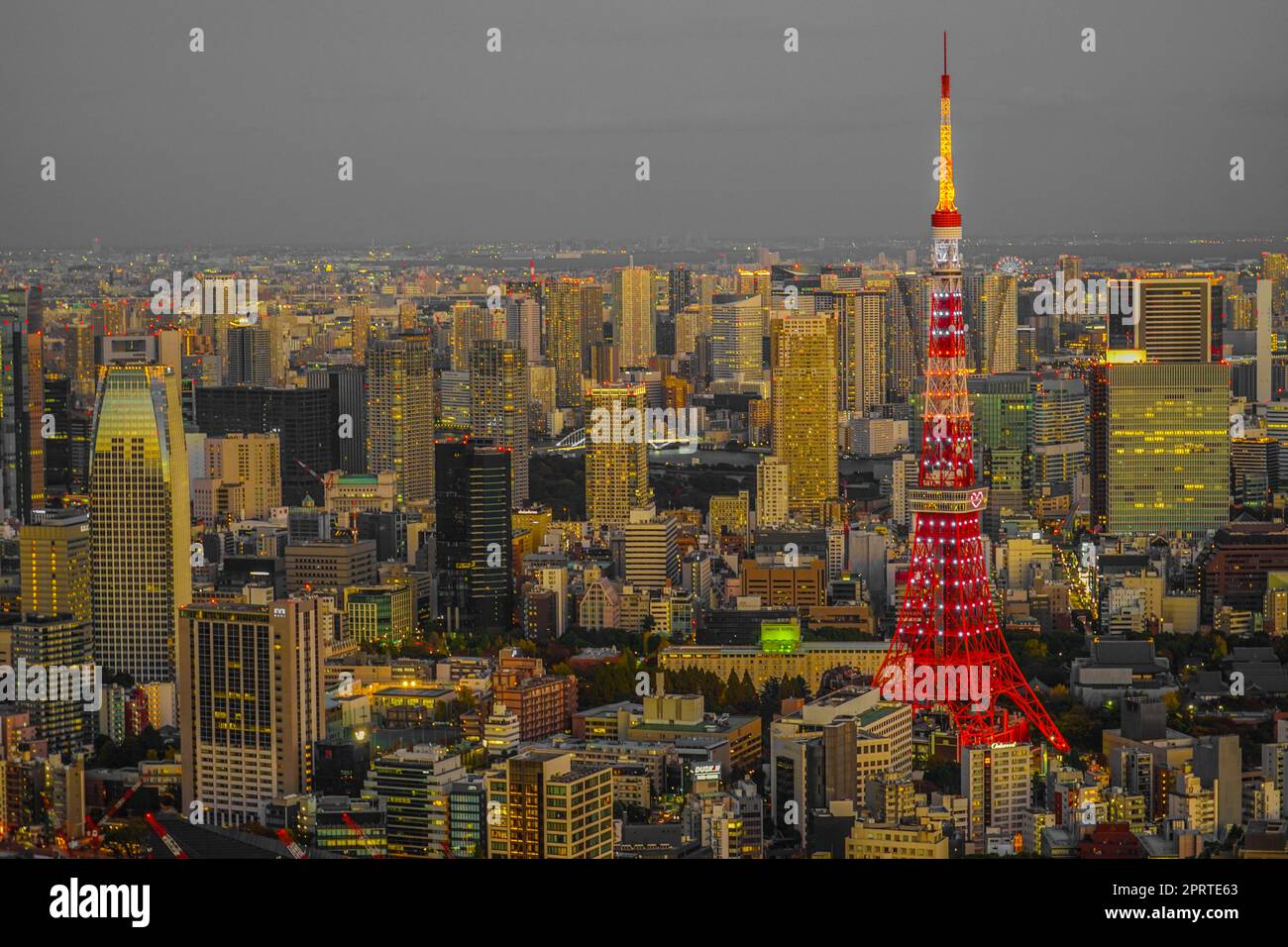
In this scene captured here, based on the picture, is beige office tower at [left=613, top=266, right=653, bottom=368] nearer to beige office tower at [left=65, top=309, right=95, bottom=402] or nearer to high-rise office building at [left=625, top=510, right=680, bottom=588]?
high-rise office building at [left=625, top=510, right=680, bottom=588]

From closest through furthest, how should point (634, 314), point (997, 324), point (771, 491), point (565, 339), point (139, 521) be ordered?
point (139, 521), point (997, 324), point (634, 314), point (565, 339), point (771, 491)

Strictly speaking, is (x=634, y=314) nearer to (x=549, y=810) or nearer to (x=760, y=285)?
(x=760, y=285)

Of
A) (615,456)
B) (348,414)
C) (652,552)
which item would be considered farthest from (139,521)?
(615,456)

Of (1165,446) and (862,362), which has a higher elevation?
(862,362)

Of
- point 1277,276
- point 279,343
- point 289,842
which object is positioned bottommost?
point 289,842
